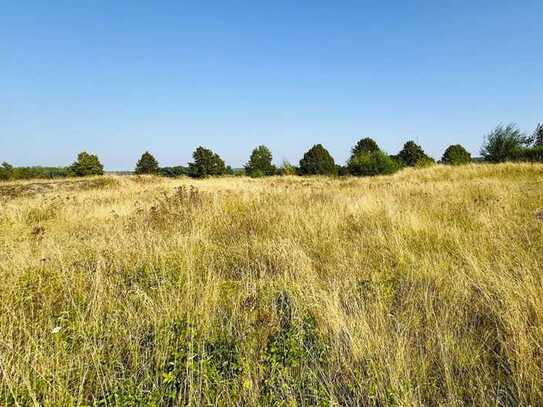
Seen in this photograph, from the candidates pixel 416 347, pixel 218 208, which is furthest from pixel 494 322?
pixel 218 208

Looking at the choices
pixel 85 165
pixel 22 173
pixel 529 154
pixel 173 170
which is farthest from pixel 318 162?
pixel 22 173

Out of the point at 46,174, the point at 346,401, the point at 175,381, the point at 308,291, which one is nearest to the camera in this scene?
the point at 346,401

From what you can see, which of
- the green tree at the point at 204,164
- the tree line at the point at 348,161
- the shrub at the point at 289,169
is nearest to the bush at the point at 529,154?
the tree line at the point at 348,161

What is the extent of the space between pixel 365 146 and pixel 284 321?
2747 cm

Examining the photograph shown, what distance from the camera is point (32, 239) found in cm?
510

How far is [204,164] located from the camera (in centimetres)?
3228

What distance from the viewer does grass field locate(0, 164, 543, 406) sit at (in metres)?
1.67

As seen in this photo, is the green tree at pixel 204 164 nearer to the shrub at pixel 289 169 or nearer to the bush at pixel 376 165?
the shrub at pixel 289 169

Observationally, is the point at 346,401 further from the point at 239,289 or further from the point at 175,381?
the point at 239,289

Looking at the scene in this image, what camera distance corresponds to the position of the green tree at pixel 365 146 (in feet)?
91.0

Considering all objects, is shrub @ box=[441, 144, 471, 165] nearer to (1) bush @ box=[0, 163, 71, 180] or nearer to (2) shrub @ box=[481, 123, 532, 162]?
(2) shrub @ box=[481, 123, 532, 162]

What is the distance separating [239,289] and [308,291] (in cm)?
60

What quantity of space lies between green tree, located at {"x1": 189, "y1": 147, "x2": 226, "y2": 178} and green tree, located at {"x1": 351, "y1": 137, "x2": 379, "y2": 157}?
526 inches

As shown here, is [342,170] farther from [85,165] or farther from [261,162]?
[85,165]
